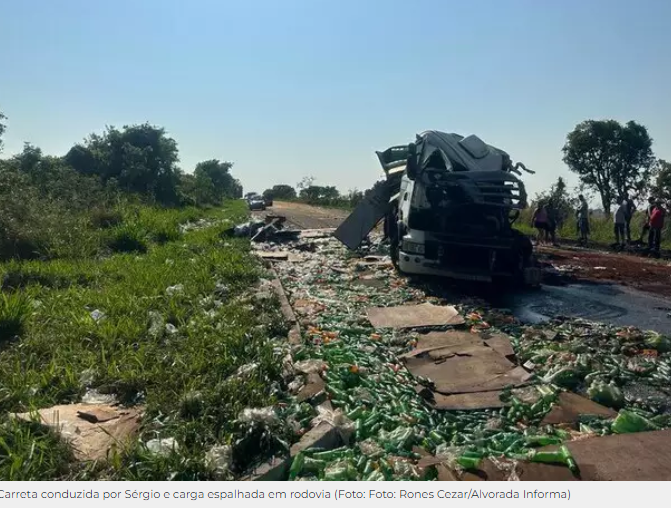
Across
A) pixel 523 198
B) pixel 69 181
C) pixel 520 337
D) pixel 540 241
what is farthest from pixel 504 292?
pixel 69 181

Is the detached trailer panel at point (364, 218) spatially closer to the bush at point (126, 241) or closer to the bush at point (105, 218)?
the bush at point (126, 241)

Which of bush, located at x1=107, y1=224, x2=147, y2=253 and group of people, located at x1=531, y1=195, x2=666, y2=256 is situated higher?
group of people, located at x1=531, y1=195, x2=666, y2=256

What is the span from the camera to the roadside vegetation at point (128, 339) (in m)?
3.01

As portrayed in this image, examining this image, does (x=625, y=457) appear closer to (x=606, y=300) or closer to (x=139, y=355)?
(x=139, y=355)

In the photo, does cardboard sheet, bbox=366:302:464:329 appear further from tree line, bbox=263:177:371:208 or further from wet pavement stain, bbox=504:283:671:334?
tree line, bbox=263:177:371:208

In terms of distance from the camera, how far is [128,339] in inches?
201

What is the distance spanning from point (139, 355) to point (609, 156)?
32183 mm

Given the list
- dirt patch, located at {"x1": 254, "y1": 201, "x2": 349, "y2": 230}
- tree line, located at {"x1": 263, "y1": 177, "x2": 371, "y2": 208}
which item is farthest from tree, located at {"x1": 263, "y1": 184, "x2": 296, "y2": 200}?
dirt patch, located at {"x1": 254, "y1": 201, "x2": 349, "y2": 230}

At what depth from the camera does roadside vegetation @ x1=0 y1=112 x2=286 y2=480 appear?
118 inches

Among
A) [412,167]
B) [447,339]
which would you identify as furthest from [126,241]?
[447,339]

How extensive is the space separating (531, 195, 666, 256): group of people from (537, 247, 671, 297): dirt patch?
991 mm

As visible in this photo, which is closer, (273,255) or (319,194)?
(273,255)

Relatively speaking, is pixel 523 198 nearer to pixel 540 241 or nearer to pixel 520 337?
pixel 520 337

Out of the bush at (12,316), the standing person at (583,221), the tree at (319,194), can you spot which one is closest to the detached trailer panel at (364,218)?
the bush at (12,316)
